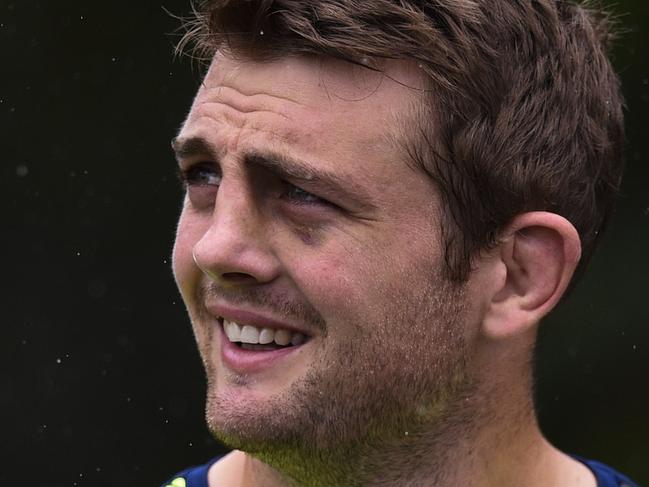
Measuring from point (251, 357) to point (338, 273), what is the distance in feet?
0.95

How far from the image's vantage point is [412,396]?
11.2 feet

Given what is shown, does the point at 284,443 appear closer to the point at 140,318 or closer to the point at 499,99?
the point at 499,99

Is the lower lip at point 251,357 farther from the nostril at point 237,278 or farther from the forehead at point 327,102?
the forehead at point 327,102

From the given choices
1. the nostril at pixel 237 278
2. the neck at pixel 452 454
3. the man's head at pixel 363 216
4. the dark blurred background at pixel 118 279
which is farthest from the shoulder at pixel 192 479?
the dark blurred background at pixel 118 279

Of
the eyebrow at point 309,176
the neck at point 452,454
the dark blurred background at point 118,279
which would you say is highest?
the eyebrow at point 309,176

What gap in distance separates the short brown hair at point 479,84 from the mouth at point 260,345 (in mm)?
402

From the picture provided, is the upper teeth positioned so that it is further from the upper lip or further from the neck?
the neck

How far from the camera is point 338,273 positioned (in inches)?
128

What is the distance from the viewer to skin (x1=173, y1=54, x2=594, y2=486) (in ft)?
10.6

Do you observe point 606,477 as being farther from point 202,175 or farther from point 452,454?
point 202,175

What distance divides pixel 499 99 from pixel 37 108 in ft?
12.7

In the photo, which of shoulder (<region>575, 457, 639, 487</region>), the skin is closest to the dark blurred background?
shoulder (<region>575, 457, 639, 487</region>)

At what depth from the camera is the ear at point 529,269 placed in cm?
348

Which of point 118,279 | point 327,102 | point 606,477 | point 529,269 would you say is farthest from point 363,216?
point 118,279
